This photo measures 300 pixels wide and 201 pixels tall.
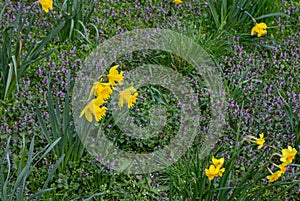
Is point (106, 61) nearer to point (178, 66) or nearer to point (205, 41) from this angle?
point (178, 66)

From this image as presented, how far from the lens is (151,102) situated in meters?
3.35

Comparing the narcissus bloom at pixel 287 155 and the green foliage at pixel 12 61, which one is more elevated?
the green foliage at pixel 12 61

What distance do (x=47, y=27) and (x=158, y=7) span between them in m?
0.98

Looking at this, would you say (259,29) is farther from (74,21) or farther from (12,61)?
(12,61)

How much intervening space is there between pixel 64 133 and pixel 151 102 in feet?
2.92

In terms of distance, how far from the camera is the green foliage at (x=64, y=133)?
262cm

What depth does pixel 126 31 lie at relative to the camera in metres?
3.90

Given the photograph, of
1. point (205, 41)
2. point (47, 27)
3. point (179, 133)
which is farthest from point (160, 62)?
point (47, 27)

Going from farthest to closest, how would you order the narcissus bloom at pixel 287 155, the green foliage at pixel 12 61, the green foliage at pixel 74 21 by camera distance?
1. the green foliage at pixel 74 21
2. the green foliage at pixel 12 61
3. the narcissus bloom at pixel 287 155

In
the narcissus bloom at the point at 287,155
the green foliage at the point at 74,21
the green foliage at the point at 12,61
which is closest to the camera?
the narcissus bloom at the point at 287,155

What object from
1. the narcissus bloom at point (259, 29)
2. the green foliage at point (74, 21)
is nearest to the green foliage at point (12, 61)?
the green foliage at point (74, 21)

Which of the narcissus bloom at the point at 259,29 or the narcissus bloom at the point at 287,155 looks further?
the narcissus bloom at the point at 259,29

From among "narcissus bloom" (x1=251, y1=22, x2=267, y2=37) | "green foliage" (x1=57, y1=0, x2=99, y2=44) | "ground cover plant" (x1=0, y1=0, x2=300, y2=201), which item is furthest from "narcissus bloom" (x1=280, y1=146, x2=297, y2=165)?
"green foliage" (x1=57, y1=0, x2=99, y2=44)

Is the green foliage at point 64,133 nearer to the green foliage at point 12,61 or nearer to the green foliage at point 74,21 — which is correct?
the green foliage at point 12,61
